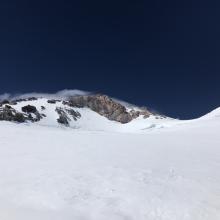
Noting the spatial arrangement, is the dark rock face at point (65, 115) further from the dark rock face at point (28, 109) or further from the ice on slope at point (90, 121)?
the dark rock face at point (28, 109)

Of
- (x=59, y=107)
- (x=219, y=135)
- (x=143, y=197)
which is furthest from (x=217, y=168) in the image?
(x=59, y=107)

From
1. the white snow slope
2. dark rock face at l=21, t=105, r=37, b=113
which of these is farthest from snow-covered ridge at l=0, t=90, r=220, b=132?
the white snow slope

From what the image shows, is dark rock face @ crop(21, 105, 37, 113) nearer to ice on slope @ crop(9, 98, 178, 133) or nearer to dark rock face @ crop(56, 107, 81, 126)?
ice on slope @ crop(9, 98, 178, 133)

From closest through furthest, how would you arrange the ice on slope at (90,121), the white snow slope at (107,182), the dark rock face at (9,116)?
the white snow slope at (107,182) → the dark rock face at (9,116) → the ice on slope at (90,121)

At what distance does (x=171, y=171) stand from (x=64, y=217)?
20.0 ft

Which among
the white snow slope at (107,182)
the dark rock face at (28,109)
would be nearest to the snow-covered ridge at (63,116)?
the dark rock face at (28,109)

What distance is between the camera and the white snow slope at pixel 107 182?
8.98m

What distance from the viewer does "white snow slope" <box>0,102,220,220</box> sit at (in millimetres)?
8977

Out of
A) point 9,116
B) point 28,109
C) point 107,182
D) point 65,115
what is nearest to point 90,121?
point 65,115

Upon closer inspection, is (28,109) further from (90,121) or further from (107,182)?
(107,182)

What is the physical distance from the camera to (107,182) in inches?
442

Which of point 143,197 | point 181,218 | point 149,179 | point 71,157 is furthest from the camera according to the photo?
point 71,157

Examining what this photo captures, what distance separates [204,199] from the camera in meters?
10.4

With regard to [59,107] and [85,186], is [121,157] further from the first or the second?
[59,107]
